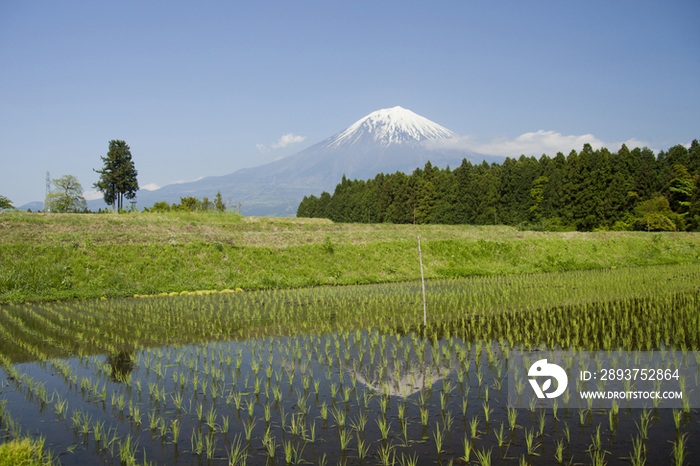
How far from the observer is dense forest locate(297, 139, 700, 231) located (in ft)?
136

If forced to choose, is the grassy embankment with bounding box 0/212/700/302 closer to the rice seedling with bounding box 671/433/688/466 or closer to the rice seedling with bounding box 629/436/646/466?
the rice seedling with bounding box 629/436/646/466

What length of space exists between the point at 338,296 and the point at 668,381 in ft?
34.4

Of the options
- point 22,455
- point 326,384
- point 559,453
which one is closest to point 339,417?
point 326,384

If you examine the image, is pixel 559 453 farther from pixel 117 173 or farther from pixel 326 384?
pixel 117 173

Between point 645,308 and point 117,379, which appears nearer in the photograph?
point 117,379

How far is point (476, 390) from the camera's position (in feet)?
18.8

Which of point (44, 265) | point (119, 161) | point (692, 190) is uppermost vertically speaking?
point (119, 161)

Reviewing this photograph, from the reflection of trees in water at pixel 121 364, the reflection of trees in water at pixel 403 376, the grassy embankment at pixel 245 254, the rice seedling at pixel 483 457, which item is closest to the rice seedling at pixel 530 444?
the rice seedling at pixel 483 457

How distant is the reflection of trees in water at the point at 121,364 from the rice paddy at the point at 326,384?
42 mm

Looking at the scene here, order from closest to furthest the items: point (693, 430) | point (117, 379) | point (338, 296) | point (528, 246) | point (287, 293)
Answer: point (693, 430), point (117, 379), point (338, 296), point (287, 293), point (528, 246)

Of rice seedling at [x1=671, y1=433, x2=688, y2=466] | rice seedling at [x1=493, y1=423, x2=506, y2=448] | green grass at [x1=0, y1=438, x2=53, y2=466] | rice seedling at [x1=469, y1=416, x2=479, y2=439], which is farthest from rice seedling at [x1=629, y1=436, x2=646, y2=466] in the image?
green grass at [x1=0, y1=438, x2=53, y2=466]

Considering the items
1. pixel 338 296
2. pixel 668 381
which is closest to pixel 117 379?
pixel 668 381

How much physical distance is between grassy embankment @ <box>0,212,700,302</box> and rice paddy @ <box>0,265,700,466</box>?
4.56 metres

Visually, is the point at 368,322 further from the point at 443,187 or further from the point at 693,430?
the point at 443,187
